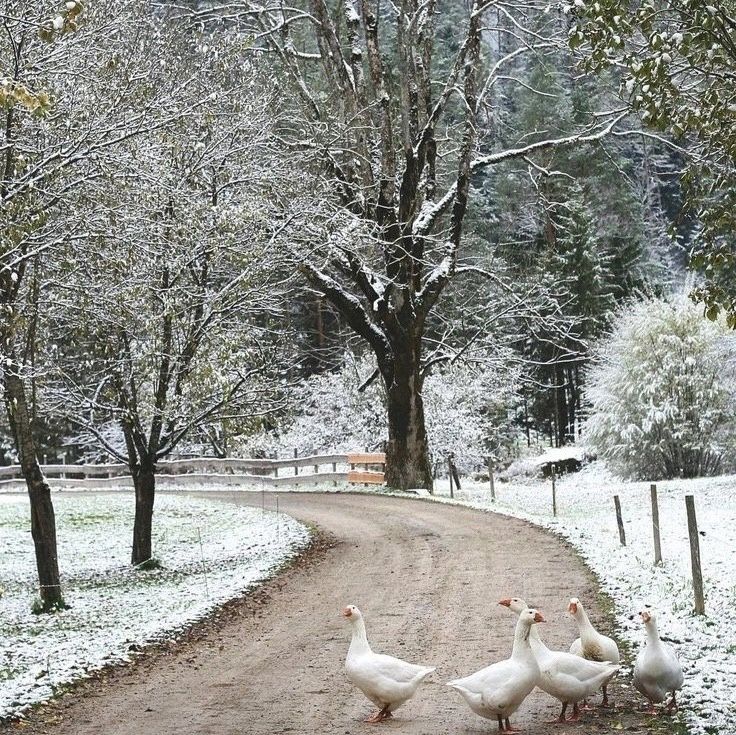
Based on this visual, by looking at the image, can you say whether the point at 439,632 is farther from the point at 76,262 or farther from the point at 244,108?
the point at 244,108

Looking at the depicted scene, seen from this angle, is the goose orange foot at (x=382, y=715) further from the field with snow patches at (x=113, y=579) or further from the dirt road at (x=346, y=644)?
the field with snow patches at (x=113, y=579)

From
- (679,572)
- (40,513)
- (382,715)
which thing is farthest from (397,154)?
(382,715)

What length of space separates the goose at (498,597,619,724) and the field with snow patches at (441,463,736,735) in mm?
701

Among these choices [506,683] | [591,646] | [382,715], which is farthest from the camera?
[591,646]

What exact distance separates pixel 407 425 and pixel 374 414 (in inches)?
450

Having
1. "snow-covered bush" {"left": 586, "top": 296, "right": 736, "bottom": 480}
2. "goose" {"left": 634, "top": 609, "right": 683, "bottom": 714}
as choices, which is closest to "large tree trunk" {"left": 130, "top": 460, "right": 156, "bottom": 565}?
"goose" {"left": 634, "top": 609, "right": 683, "bottom": 714}

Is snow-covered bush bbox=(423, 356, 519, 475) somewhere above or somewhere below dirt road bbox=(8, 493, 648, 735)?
above

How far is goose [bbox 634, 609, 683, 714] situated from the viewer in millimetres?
6824

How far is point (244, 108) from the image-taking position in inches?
668

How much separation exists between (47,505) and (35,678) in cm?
435

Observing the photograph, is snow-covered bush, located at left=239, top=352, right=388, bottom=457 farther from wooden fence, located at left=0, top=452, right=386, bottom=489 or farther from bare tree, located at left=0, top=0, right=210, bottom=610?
bare tree, located at left=0, top=0, right=210, bottom=610

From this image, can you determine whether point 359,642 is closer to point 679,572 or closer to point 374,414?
point 679,572

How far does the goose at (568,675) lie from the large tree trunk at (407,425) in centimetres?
1926

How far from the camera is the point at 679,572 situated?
12.3 metres
